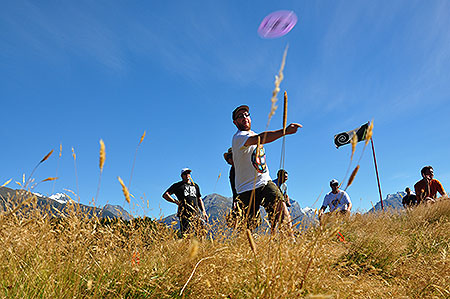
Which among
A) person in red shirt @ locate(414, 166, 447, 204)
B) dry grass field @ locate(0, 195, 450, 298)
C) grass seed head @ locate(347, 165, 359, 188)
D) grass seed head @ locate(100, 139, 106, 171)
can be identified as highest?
person in red shirt @ locate(414, 166, 447, 204)

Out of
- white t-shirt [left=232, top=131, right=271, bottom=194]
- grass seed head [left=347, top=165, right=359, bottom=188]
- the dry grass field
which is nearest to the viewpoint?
grass seed head [left=347, top=165, right=359, bottom=188]

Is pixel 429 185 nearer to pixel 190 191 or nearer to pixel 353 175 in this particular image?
pixel 190 191

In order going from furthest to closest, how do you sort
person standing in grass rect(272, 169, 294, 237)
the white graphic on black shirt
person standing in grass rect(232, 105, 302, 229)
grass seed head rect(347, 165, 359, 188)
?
the white graphic on black shirt < person standing in grass rect(232, 105, 302, 229) < person standing in grass rect(272, 169, 294, 237) < grass seed head rect(347, 165, 359, 188)

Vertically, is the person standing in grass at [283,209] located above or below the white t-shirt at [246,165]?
below

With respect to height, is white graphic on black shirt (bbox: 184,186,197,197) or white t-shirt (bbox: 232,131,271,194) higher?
white graphic on black shirt (bbox: 184,186,197,197)

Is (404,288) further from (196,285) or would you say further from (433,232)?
(433,232)

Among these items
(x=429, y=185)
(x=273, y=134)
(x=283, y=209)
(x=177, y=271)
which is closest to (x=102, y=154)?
(x=177, y=271)

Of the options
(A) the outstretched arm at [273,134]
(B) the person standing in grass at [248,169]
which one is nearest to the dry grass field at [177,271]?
(A) the outstretched arm at [273,134]

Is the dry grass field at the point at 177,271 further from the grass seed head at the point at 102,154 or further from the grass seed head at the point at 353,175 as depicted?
the grass seed head at the point at 102,154

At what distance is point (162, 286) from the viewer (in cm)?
160

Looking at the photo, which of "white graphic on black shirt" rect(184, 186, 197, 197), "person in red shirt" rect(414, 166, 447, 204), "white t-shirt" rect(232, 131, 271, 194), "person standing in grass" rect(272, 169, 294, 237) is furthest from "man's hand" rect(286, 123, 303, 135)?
"person in red shirt" rect(414, 166, 447, 204)

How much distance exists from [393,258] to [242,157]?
1826 mm

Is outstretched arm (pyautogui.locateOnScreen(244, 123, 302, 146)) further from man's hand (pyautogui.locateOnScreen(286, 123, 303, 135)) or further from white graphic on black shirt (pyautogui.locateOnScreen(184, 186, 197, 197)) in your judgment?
white graphic on black shirt (pyautogui.locateOnScreen(184, 186, 197, 197))

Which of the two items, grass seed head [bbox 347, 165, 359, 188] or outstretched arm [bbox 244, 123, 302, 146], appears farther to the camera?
outstretched arm [bbox 244, 123, 302, 146]
